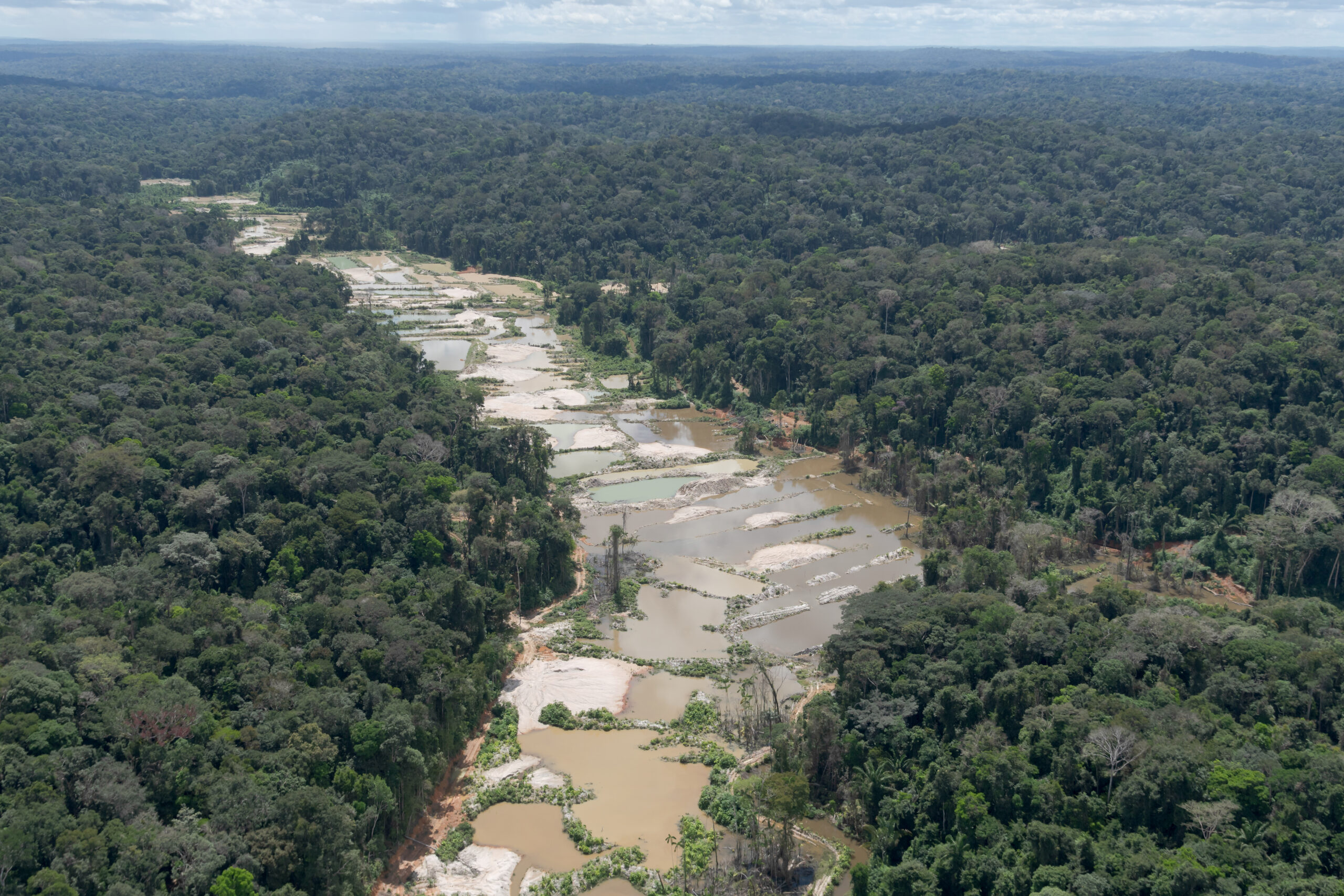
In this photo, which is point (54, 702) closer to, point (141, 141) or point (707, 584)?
point (707, 584)

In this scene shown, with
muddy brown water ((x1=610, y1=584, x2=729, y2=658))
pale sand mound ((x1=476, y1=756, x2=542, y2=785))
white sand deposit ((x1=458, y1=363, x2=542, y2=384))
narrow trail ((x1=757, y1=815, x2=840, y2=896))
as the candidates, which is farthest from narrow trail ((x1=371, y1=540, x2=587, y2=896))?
white sand deposit ((x1=458, y1=363, x2=542, y2=384))

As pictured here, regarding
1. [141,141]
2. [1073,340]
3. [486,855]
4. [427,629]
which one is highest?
[141,141]

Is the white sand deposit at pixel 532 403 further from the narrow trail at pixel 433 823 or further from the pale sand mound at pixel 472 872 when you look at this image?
the pale sand mound at pixel 472 872

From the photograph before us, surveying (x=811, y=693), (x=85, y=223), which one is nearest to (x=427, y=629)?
(x=811, y=693)

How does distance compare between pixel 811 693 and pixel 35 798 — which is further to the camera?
pixel 811 693

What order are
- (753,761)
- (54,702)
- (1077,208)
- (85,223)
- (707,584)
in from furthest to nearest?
1. (1077,208)
2. (85,223)
3. (707,584)
4. (753,761)
5. (54,702)
